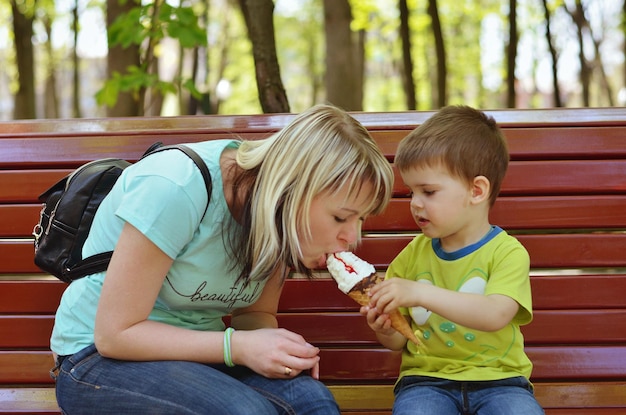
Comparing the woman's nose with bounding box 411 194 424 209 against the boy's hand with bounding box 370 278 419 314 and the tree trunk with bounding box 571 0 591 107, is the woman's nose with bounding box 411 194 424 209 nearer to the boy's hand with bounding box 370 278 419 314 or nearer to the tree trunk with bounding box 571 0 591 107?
the boy's hand with bounding box 370 278 419 314

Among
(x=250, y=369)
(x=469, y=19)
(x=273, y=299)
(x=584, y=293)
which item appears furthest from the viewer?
(x=469, y=19)

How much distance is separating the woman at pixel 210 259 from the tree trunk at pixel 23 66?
996 cm

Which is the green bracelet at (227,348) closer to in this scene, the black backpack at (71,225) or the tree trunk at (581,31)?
the black backpack at (71,225)

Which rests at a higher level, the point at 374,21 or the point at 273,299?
the point at 374,21

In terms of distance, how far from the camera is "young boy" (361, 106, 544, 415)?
2.67 m

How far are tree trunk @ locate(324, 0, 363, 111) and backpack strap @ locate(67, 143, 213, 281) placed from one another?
5.39 metres

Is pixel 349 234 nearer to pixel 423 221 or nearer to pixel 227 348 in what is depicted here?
pixel 423 221

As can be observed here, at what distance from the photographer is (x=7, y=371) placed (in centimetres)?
338

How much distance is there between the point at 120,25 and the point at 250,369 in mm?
3304

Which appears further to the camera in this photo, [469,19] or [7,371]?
[469,19]

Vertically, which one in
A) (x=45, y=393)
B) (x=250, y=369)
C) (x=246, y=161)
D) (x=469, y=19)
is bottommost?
(x=45, y=393)

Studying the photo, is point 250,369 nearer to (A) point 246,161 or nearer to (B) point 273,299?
(B) point 273,299

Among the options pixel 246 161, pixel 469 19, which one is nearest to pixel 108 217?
pixel 246 161

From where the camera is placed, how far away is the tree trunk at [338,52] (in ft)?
26.1
